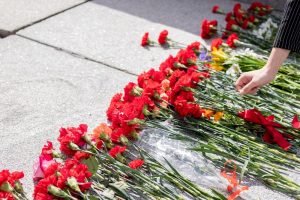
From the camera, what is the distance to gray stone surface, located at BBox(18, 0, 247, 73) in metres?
3.23

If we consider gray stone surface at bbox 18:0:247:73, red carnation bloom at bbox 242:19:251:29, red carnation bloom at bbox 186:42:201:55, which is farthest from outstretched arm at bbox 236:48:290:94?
red carnation bloom at bbox 242:19:251:29

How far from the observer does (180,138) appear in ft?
7.14

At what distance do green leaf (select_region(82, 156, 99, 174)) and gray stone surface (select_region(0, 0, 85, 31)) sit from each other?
1.86m

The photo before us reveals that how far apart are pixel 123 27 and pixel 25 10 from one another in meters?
0.86

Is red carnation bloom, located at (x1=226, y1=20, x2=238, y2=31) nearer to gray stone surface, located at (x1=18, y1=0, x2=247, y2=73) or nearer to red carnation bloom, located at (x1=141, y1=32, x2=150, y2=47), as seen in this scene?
gray stone surface, located at (x1=18, y1=0, x2=247, y2=73)

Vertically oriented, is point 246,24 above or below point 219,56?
above

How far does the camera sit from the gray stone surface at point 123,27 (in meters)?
3.23

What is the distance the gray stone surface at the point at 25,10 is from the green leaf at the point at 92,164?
186cm

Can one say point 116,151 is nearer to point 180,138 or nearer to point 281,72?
point 180,138

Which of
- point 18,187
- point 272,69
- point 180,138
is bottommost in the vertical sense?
point 18,187

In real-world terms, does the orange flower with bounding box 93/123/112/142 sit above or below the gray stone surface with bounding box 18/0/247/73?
below

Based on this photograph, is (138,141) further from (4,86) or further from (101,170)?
(4,86)

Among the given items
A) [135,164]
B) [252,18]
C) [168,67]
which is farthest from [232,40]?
[135,164]

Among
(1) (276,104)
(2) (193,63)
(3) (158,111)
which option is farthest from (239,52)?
(3) (158,111)
